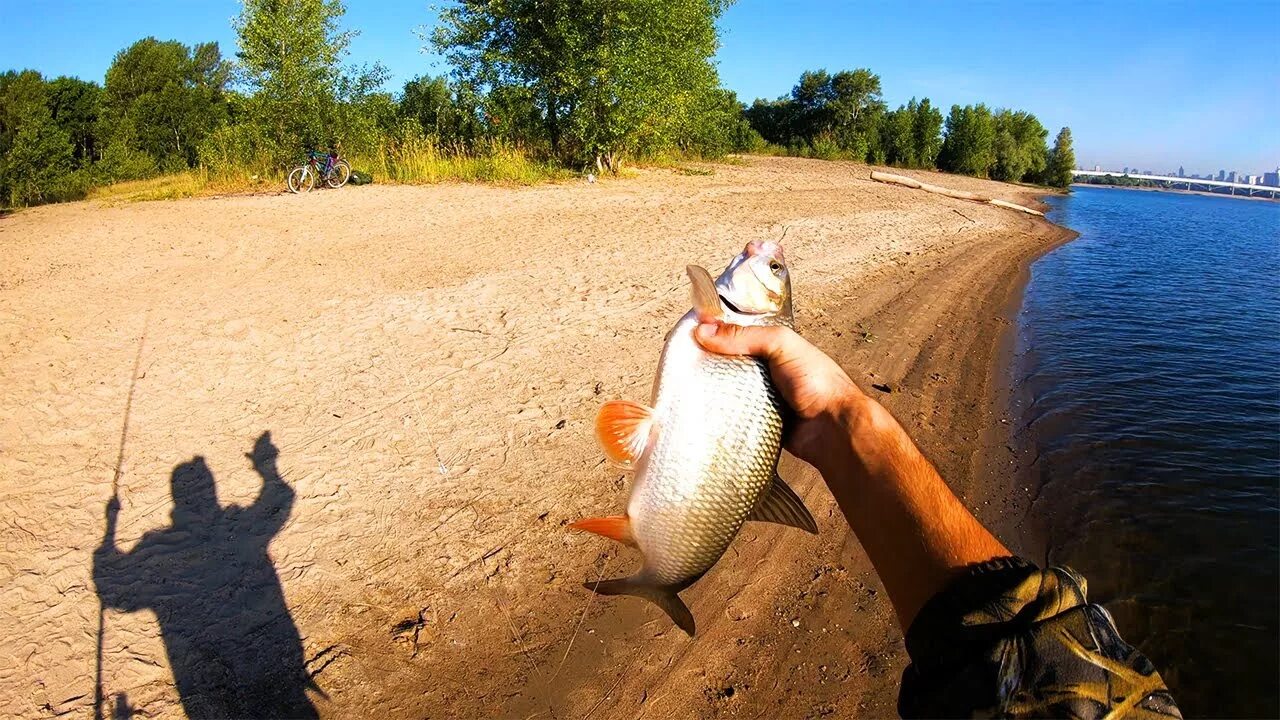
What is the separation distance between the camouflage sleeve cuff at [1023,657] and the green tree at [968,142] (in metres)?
64.8

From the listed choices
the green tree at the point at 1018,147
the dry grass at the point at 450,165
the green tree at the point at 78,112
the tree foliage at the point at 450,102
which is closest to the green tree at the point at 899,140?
the green tree at the point at 1018,147

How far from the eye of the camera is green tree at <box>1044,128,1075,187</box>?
66812 mm

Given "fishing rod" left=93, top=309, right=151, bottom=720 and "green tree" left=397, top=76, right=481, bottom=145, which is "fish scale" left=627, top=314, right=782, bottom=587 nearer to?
"fishing rod" left=93, top=309, right=151, bottom=720

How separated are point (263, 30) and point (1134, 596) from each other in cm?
2518

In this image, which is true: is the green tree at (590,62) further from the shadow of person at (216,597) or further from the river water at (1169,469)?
the shadow of person at (216,597)

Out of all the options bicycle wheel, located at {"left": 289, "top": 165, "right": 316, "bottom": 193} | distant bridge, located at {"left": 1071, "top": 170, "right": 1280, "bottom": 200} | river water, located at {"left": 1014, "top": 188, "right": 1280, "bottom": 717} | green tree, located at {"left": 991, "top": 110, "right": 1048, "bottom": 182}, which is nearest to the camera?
river water, located at {"left": 1014, "top": 188, "right": 1280, "bottom": 717}

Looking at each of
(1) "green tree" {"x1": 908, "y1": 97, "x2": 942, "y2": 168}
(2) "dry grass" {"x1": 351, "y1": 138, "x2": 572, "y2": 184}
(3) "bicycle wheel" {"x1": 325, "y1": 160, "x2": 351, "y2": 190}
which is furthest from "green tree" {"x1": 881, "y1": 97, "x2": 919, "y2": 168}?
(3) "bicycle wheel" {"x1": 325, "y1": 160, "x2": 351, "y2": 190}

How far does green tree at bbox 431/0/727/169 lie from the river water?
13169mm

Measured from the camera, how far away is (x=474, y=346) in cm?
862

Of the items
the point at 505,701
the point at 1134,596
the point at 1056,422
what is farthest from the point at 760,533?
the point at 1056,422

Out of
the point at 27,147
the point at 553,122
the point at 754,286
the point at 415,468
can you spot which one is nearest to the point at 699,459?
the point at 754,286

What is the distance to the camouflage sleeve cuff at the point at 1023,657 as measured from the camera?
1376 millimetres

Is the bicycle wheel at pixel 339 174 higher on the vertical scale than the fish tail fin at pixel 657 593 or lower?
higher

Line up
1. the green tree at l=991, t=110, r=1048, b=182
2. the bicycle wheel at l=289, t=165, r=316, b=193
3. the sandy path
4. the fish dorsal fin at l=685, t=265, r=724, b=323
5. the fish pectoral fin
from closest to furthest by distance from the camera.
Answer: the fish dorsal fin at l=685, t=265, r=724, b=323
the fish pectoral fin
the sandy path
the bicycle wheel at l=289, t=165, r=316, b=193
the green tree at l=991, t=110, r=1048, b=182
